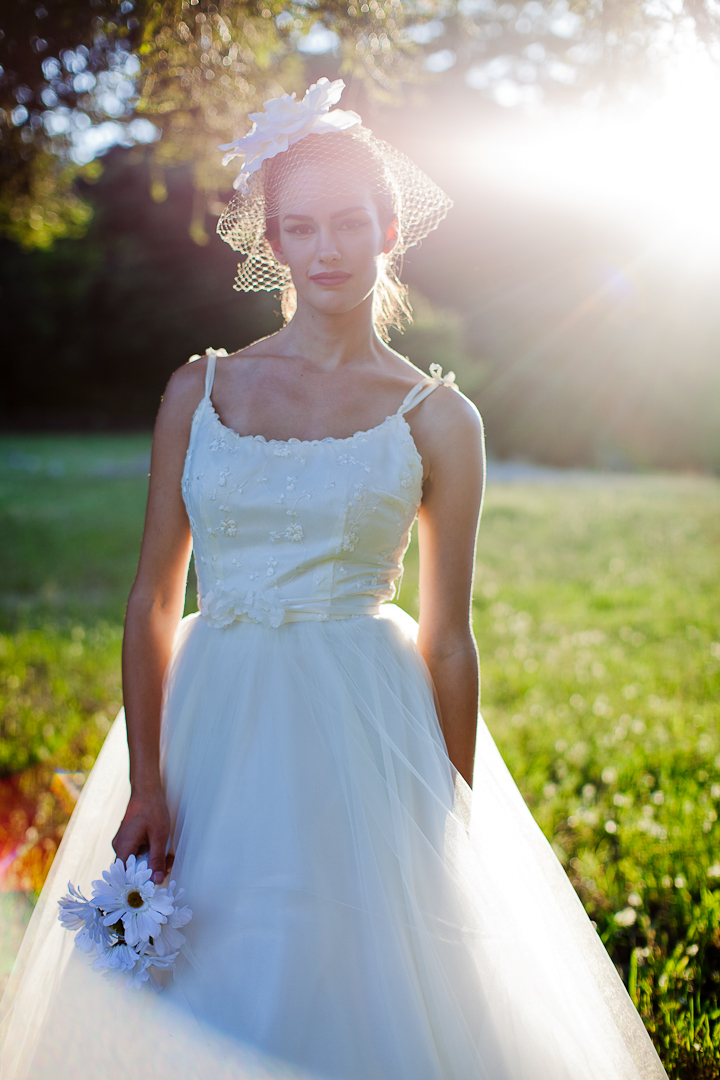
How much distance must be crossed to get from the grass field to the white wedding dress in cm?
105

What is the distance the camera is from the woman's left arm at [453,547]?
2.15 meters

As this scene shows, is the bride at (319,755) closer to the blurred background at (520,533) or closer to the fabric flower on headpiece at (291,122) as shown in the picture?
the fabric flower on headpiece at (291,122)

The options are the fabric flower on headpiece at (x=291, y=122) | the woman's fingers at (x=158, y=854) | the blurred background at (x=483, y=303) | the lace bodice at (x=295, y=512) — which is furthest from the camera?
the blurred background at (x=483, y=303)

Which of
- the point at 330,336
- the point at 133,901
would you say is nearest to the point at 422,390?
the point at 330,336

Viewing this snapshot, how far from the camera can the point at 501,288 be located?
30.4m

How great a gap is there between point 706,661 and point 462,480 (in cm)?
484

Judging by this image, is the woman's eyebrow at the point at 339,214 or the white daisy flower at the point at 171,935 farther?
the woman's eyebrow at the point at 339,214

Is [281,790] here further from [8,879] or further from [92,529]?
[92,529]

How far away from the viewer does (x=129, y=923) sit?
168cm

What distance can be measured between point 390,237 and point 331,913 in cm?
185

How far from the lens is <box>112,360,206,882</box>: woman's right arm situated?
2.05 meters

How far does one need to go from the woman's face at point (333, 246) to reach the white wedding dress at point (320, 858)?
340mm

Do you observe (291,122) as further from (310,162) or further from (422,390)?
(422,390)

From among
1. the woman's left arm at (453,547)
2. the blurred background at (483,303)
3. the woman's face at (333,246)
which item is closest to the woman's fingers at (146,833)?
the woman's left arm at (453,547)
